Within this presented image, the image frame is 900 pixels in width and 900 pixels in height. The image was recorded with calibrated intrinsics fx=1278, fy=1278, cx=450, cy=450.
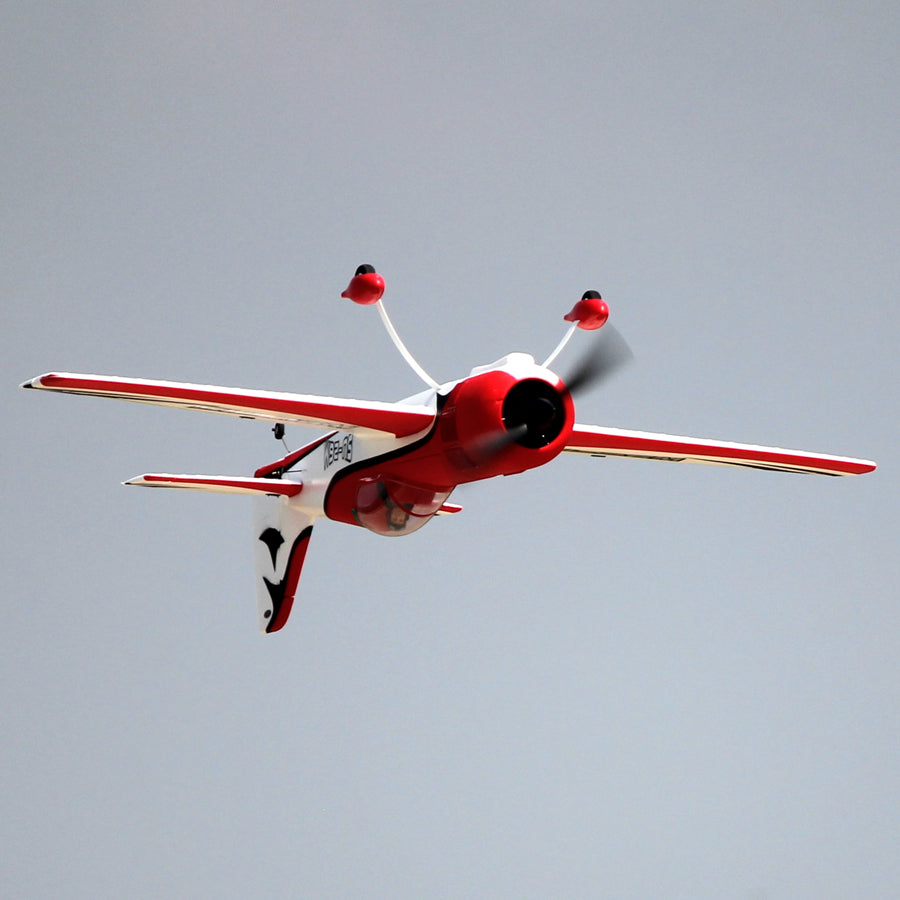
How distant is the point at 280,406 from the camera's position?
7.52 metres

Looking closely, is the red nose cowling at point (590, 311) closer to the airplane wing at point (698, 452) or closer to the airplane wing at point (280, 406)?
the airplane wing at point (698, 452)

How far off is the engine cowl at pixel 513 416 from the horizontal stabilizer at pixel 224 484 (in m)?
2.51

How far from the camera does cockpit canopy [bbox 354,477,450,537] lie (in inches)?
314

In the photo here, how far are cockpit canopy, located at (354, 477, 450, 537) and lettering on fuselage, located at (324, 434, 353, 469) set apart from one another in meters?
0.29

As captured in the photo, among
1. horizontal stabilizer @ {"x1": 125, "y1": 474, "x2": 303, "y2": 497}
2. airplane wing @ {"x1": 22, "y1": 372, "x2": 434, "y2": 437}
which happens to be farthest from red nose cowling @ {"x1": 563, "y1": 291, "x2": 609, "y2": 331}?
horizontal stabilizer @ {"x1": 125, "y1": 474, "x2": 303, "y2": 497}

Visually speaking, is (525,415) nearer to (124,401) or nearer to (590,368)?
(590,368)

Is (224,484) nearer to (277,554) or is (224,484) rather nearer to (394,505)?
(277,554)

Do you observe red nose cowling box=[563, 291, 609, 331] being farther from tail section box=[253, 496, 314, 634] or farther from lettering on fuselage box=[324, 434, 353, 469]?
tail section box=[253, 496, 314, 634]

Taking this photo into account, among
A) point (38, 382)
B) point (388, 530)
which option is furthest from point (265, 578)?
point (38, 382)

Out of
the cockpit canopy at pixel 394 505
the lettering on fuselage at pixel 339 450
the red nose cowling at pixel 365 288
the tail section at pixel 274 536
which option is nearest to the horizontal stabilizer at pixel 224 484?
the tail section at pixel 274 536

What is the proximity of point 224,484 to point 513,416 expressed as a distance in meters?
3.08

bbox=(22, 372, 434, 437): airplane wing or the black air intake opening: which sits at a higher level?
bbox=(22, 372, 434, 437): airplane wing

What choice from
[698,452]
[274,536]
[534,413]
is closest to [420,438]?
[534,413]

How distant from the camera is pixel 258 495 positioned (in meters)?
10.4
